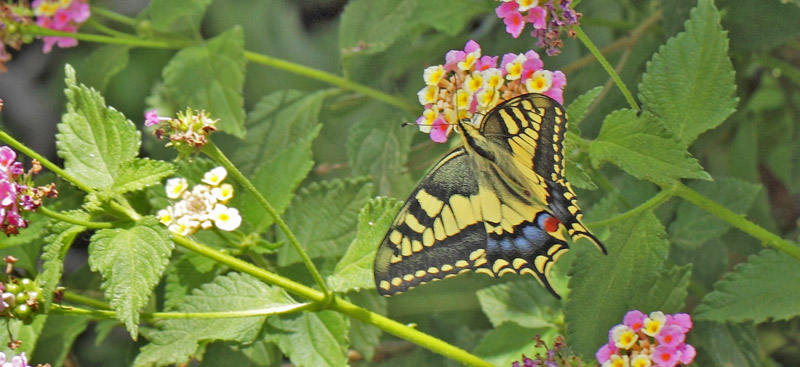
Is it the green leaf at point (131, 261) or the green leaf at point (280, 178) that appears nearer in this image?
the green leaf at point (131, 261)

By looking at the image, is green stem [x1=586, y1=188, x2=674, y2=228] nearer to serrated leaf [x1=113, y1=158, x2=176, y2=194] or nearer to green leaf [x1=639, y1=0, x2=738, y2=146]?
green leaf [x1=639, y1=0, x2=738, y2=146]

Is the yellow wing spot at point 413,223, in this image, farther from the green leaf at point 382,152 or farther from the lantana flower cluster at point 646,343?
the green leaf at point 382,152

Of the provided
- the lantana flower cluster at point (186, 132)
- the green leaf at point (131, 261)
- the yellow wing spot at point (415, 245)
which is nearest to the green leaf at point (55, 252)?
the green leaf at point (131, 261)

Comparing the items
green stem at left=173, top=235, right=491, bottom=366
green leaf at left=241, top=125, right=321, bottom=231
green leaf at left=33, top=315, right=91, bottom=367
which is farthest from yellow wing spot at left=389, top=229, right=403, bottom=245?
green leaf at left=33, top=315, right=91, bottom=367

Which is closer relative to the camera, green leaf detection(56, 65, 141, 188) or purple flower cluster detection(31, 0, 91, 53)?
green leaf detection(56, 65, 141, 188)

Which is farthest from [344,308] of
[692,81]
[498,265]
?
[692,81]

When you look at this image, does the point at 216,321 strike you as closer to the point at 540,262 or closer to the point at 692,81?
the point at 540,262

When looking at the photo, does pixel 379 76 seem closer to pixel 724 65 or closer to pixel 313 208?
pixel 313 208
